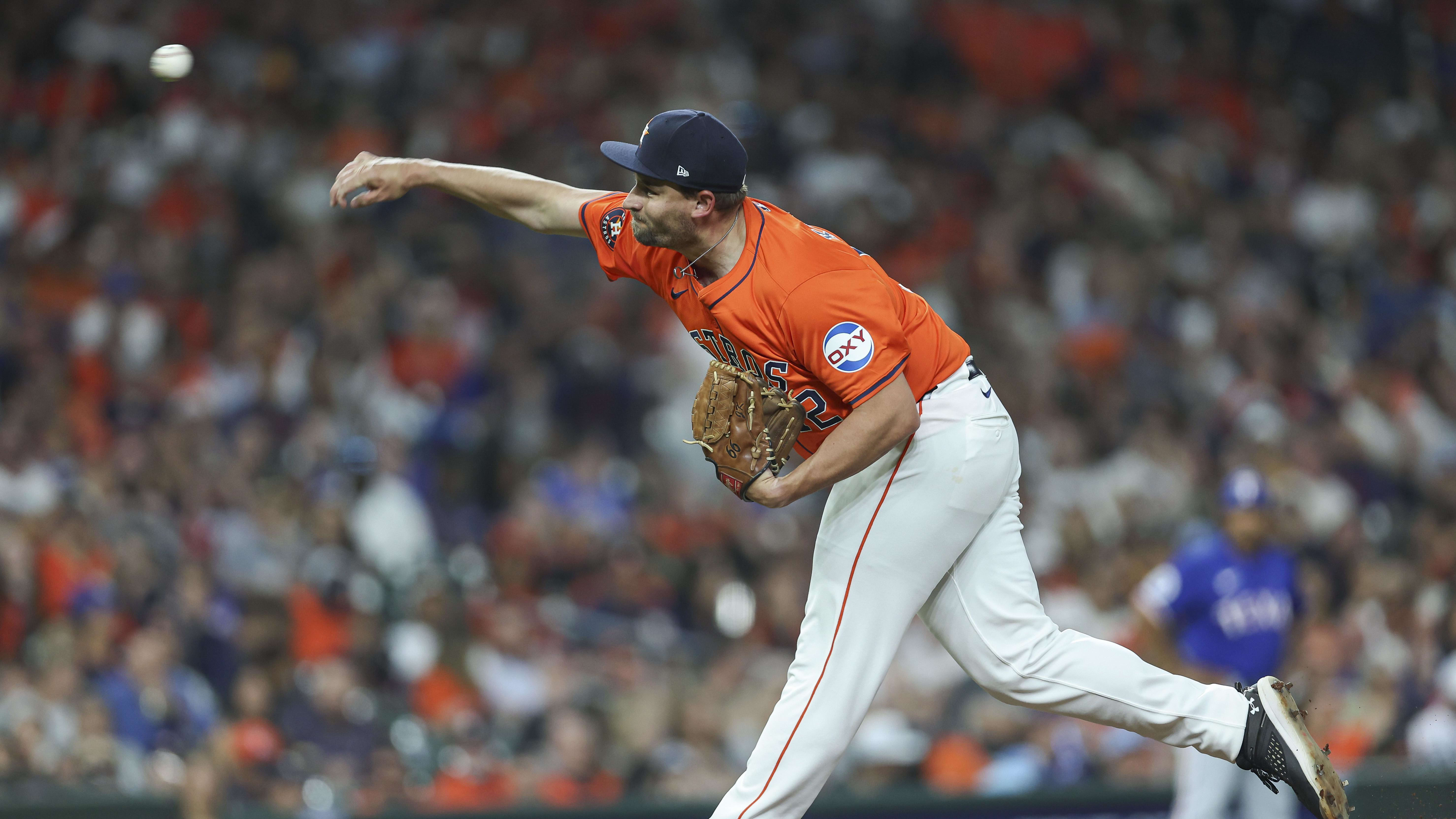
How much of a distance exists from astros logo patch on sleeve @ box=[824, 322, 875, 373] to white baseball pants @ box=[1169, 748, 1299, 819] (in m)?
3.24

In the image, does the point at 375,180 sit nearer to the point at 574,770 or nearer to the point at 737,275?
the point at 737,275

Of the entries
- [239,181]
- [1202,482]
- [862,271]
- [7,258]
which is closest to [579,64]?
[239,181]

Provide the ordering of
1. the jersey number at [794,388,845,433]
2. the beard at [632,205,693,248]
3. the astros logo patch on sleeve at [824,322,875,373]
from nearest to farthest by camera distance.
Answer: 1. the astros logo patch on sleeve at [824,322,875,373]
2. the beard at [632,205,693,248]
3. the jersey number at [794,388,845,433]

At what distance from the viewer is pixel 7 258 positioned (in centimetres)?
1002

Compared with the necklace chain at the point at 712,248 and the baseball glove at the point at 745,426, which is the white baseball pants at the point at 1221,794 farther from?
the necklace chain at the point at 712,248

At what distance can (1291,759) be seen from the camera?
12.4 ft

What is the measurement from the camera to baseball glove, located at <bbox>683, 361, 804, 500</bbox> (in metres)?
3.71

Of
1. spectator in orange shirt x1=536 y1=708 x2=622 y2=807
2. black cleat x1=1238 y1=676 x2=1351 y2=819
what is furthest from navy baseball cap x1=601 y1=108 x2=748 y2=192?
spectator in orange shirt x1=536 y1=708 x2=622 y2=807

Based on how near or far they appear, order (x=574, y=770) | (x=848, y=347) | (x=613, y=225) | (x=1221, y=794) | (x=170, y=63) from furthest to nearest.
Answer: (x=574, y=770) < (x=1221, y=794) < (x=170, y=63) < (x=613, y=225) < (x=848, y=347)

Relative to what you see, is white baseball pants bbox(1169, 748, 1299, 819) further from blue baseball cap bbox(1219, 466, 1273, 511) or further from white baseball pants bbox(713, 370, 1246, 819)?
white baseball pants bbox(713, 370, 1246, 819)

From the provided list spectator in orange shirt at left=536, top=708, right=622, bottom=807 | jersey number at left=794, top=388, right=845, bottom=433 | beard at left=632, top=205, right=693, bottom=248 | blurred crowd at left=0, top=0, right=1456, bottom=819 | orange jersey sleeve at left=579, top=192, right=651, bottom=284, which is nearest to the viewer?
beard at left=632, top=205, right=693, bottom=248

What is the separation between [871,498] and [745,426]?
380mm

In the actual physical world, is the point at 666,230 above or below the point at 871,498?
above

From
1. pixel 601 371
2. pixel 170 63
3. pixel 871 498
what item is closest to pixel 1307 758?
pixel 871 498
